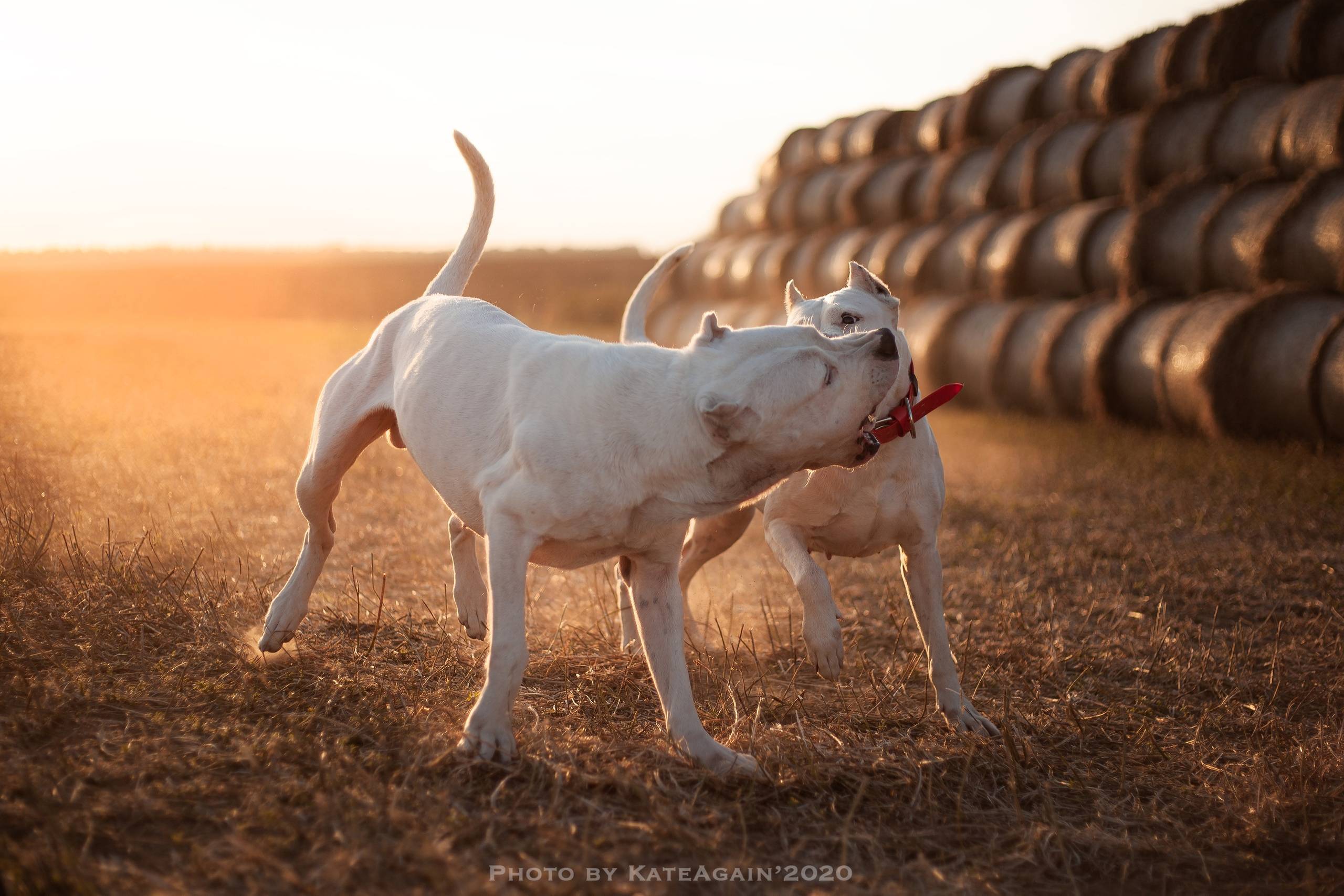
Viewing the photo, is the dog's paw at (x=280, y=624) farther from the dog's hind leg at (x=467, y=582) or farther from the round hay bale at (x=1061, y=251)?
the round hay bale at (x=1061, y=251)

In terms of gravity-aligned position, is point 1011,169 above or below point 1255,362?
above

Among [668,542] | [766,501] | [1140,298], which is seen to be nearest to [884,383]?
[668,542]

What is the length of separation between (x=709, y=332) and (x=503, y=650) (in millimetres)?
1100

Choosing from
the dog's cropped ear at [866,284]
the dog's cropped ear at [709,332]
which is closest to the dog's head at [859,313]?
the dog's cropped ear at [866,284]

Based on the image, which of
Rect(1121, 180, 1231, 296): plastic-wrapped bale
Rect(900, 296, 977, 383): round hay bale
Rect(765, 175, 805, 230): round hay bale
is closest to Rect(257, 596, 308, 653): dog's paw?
Rect(1121, 180, 1231, 296): plastic-wrapped bale

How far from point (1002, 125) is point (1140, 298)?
3455 millimetres

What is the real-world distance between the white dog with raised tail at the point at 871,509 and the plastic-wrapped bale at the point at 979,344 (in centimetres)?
731

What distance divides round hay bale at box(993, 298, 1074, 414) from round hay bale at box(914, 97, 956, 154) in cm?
302

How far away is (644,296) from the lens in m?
4.45

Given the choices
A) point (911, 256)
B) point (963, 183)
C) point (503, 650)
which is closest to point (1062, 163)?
point (963, 183)

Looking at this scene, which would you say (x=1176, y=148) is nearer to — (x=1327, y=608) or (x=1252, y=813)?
(x=1327, y=608)

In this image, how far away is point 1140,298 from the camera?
10.2 meters

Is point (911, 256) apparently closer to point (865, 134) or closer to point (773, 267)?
point (773, 267)

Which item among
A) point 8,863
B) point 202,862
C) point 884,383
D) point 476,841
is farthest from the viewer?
point 884,383
